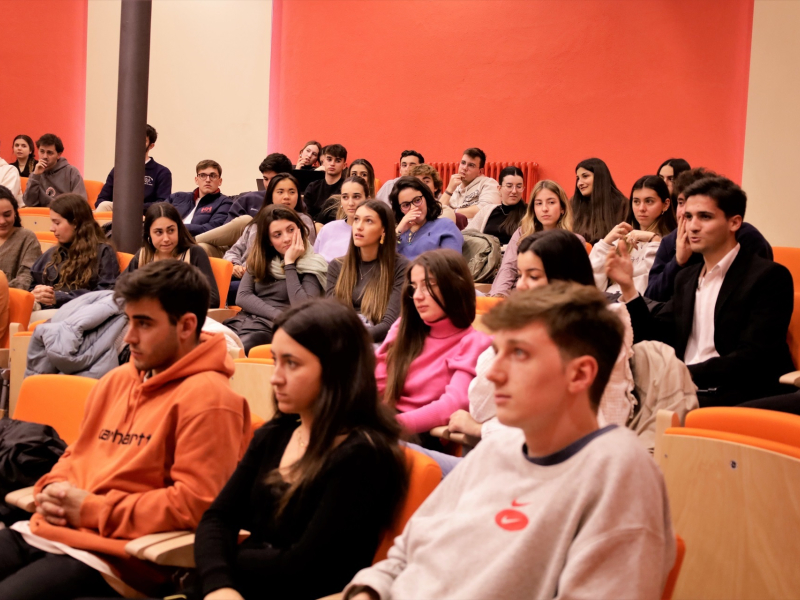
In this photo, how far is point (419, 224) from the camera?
479 centimetres

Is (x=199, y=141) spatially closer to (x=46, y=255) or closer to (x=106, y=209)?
(x=106, y=209)

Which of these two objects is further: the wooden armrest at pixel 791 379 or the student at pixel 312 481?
the wooden armrest at pixel 791 379

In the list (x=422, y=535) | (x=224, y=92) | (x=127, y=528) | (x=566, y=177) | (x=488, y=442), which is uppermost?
(x=224, y=92)

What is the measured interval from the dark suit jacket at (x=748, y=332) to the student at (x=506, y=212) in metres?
2.64

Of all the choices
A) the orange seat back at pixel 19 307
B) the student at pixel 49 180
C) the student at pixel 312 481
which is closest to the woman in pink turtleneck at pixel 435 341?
the student at pixel 312 481

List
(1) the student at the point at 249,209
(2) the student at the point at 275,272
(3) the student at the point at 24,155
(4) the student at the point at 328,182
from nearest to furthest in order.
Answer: (2) the student at the point at 275,272
(1) the student at the point at 249,209
(4) the student at the point at 328,182
(3) the student at the point at 24,155

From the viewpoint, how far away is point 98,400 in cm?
213

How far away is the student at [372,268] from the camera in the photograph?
12.8ft

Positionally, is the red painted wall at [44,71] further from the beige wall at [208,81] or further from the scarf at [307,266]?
the scarf at [307,266]

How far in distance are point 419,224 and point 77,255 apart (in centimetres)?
199

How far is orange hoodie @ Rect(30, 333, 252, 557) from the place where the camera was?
186 centimetres

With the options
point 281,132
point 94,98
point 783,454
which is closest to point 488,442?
point 783,454

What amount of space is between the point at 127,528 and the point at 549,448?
1.03 metres

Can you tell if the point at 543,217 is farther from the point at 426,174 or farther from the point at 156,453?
the point at 156,453
